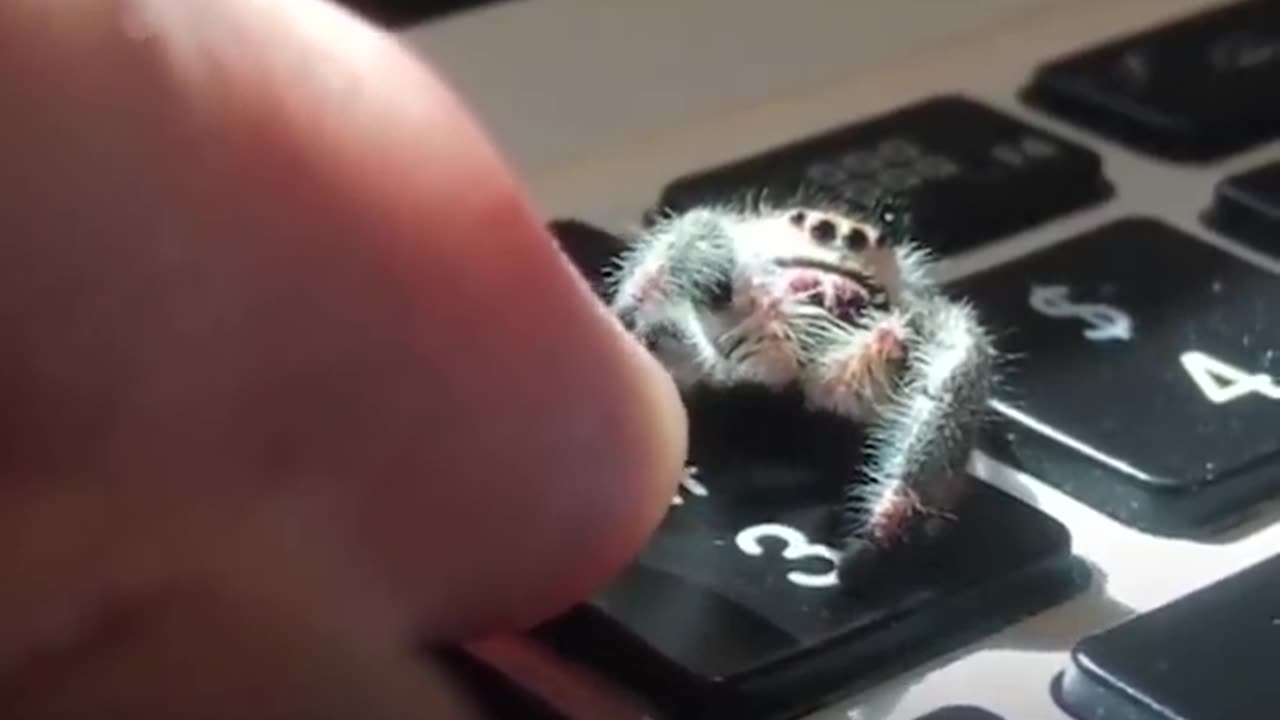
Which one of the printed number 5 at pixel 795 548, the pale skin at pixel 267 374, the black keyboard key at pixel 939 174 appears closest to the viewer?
the pale skin at pixel 267 374

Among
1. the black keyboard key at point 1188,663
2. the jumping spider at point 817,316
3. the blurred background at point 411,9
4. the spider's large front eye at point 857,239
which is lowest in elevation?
the black keyboard key at point 1188,663

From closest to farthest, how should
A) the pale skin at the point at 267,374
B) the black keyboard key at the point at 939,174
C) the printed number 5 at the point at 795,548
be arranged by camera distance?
the pale skin at the point at 267,374, the printed number 5 at the point at 795,548, the black keyboard key at the point at 939,174

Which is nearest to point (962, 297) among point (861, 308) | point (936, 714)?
point (861, 308)

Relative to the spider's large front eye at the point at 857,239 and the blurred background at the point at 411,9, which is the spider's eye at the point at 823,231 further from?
the blurred background at the point at 411,9

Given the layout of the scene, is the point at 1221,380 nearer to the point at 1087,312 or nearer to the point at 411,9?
the point at 1087,312

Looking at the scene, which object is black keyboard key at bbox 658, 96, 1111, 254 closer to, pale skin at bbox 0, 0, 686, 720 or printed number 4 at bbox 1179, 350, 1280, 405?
printed number 4 at bbox 1179, 350, 1280, 405

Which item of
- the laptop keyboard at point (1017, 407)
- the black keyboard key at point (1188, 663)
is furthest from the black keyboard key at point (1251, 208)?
the black keyboard key at point (1188, 663)
